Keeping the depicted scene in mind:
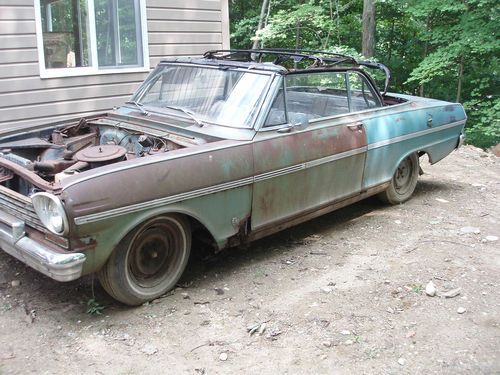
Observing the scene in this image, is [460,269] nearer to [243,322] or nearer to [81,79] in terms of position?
[243,322]

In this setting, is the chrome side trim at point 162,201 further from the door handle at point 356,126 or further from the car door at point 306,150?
the door handle at point 356,126

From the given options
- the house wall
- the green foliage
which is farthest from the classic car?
the green foliage

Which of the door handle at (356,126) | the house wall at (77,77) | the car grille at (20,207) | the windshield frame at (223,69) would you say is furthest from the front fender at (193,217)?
the house wall at (77,77)

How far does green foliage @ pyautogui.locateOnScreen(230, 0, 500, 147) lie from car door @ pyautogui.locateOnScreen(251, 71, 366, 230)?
5900mm

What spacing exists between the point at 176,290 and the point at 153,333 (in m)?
0.63

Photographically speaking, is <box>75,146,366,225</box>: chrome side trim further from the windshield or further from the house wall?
the house wall

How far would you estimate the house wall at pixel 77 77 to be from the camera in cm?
659

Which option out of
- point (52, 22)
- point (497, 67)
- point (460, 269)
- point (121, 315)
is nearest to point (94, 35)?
point (52, 22)

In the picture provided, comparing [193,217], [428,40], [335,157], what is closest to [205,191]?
[193,217]

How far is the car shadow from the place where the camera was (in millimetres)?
3889

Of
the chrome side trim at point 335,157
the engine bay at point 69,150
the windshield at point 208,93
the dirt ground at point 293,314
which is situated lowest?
the dirt ground at point 293,314

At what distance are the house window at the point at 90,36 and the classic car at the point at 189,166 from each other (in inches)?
95.8

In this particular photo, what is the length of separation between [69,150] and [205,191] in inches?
50.9

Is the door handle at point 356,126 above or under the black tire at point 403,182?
above
